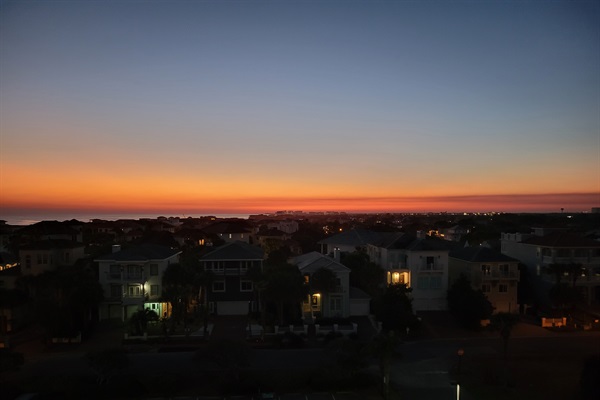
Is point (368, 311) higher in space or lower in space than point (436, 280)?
lower

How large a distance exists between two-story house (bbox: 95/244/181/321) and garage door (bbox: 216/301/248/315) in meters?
4.85

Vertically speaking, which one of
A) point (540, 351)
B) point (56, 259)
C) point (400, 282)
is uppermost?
point (56, 259)

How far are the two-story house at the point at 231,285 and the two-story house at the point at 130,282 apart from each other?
434 centimetres

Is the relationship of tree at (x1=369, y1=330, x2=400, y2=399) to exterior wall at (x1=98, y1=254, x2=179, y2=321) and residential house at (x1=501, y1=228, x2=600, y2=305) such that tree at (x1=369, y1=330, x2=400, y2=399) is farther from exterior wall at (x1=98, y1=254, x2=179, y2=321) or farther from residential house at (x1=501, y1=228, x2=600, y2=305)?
residential house at (x1=501, y1=228, x2=600, y2=305)

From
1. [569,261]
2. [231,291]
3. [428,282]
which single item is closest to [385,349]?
[428,282]

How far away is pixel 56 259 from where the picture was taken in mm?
37875

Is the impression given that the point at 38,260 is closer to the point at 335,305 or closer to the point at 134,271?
the point at 134,271

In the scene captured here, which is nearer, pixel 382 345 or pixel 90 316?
pixel 382 345

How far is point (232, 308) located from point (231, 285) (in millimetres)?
2112

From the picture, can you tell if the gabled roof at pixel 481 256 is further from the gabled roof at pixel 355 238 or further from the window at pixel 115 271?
the window at pixel 115 271

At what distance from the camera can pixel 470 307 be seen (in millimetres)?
34000

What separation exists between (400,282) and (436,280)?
3.48 metres

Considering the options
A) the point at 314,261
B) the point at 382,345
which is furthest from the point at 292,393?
the point at 314,261

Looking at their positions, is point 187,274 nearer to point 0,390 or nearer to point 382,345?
point 0,390
